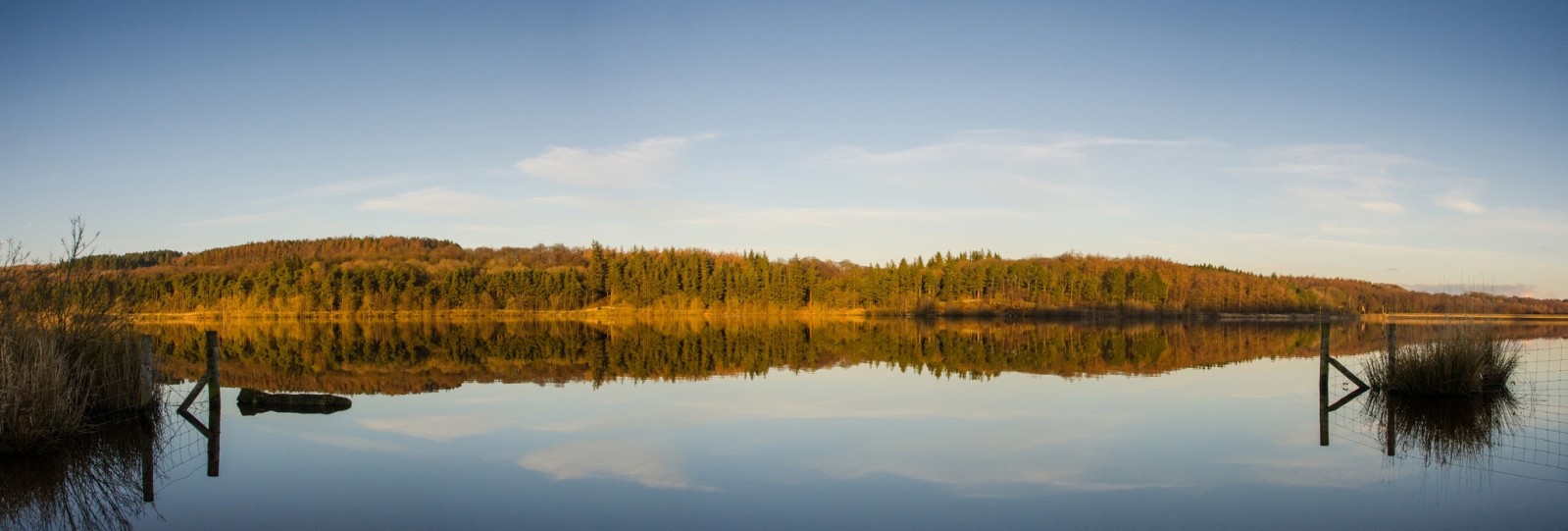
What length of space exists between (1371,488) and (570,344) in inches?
1275

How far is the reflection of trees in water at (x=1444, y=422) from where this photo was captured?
11.2m

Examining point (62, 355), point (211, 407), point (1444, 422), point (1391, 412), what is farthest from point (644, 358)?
point (1444, 422)

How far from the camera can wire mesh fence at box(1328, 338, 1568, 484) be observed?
34.6ft

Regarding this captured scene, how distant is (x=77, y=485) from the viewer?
947 centimetres

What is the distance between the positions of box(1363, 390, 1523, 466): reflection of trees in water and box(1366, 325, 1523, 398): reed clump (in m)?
0.17

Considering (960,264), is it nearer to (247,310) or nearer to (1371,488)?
(247,310)

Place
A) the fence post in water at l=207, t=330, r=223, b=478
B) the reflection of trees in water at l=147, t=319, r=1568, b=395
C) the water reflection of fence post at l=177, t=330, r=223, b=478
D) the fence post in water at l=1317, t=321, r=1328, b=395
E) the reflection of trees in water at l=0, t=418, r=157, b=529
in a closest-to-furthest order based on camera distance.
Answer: the reflection of trees in water at l=0, t=418, r=157, b=529, the fence post in water at l=207, t=330, r=223, b=478, the water reflection of fence post at l=177, t=330, r=223, b=478, the fence post in water at l=1317, t=321, r=1328, b=395, the reflection of trees in water at l=147, t=319, r=1568, b=395

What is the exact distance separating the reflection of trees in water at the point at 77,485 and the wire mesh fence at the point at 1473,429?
14.0 metres

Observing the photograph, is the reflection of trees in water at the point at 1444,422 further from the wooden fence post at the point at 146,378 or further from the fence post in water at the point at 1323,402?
the wooden fence post at the point at 146,378

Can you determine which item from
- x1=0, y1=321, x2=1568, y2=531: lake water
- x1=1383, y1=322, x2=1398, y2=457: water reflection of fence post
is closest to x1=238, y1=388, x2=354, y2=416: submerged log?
x1=0, y1=321, x2=1568, y2=531: lake water

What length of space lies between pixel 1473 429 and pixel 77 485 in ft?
57.9

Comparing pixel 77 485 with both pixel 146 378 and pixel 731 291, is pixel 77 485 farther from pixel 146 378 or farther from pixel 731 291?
pixel 731 291

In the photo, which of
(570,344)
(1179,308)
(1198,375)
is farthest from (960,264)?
(1198,375)

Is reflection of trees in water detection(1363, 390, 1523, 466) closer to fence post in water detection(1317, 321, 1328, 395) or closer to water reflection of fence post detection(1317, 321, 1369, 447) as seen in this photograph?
water reflection of fence post detection(1317, 321, 1369, 447)
